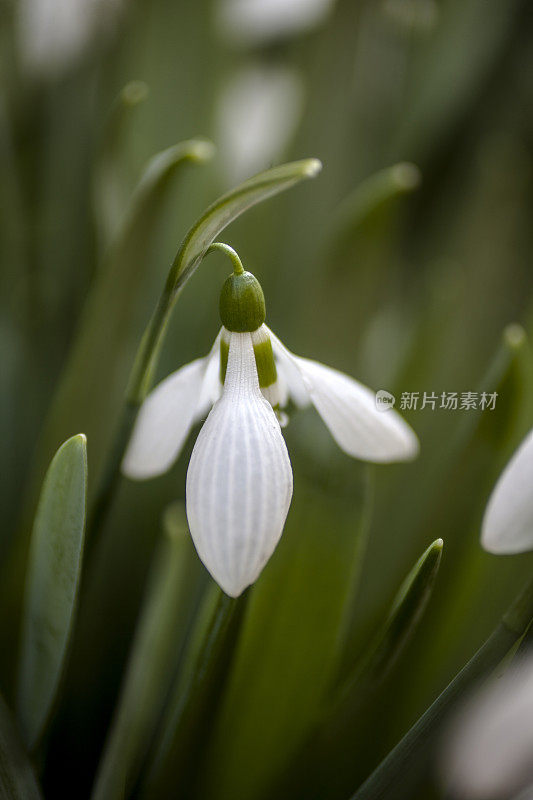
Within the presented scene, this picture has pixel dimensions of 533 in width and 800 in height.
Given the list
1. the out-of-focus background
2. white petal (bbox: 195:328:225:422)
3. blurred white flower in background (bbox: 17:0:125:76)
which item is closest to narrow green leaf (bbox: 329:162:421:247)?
the out-of-focus background

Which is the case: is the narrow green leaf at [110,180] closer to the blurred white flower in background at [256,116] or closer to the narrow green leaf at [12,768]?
the blurred white flower in background at [256,116]

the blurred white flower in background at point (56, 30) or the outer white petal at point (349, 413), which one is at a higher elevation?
the blurred white flower in background at point (56, 30)

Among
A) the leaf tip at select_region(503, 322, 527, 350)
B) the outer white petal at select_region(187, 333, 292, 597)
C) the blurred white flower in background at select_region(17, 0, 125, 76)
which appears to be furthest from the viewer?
the blurred white flower in background at select_region(17, 0, 125, 76)

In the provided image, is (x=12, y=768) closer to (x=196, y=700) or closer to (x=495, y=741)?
(x=196, y=700)

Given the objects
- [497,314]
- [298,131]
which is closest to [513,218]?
[497,314]

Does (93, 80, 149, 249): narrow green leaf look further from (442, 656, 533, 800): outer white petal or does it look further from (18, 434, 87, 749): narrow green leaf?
(442, 656, 533, 800): outer white petal

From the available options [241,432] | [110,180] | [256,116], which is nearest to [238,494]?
[241,432]

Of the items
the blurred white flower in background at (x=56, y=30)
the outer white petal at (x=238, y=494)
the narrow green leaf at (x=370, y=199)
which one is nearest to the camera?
the outer white petal at (x=238, y=494)

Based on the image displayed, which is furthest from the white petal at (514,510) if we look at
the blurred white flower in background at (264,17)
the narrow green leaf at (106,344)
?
the blurred white flower in background at (264,17)
